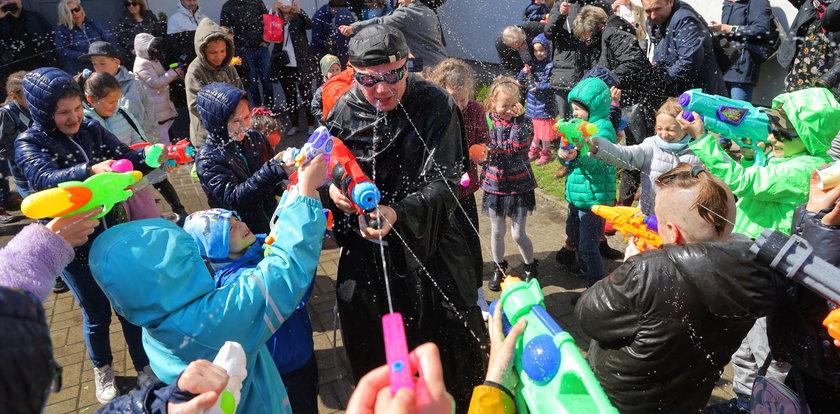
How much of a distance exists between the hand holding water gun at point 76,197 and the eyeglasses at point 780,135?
3395 millimetres

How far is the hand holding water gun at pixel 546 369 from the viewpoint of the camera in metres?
1.38

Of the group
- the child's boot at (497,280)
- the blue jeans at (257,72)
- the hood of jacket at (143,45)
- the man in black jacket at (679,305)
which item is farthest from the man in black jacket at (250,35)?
the man in black jacket at (679,305)

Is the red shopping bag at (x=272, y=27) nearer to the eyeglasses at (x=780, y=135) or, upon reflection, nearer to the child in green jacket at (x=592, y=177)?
the child in green jacket at (x=592, y=177)

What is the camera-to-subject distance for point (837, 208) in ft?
7.06

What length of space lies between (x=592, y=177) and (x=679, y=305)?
2.48m

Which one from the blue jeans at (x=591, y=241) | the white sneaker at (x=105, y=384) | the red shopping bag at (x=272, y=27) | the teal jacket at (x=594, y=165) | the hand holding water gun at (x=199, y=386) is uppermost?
the red shopping bag at (x=272, y=27)

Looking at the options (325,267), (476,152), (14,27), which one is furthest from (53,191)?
(14,27)

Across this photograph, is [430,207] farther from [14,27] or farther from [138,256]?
[14,27]

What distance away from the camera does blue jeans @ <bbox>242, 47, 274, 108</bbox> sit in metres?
8.84

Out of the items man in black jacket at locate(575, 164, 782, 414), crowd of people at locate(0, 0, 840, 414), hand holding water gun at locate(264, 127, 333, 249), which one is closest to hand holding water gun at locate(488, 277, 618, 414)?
crowd of people at locate(0, 0, 840, 414)

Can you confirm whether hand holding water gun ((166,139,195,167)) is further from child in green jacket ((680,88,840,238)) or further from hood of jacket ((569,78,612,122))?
child in green jacket ((680,88,840,238))

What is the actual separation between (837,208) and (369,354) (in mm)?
2239

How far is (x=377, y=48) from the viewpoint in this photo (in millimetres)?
2604

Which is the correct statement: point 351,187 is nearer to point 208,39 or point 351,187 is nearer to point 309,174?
point 309,174
